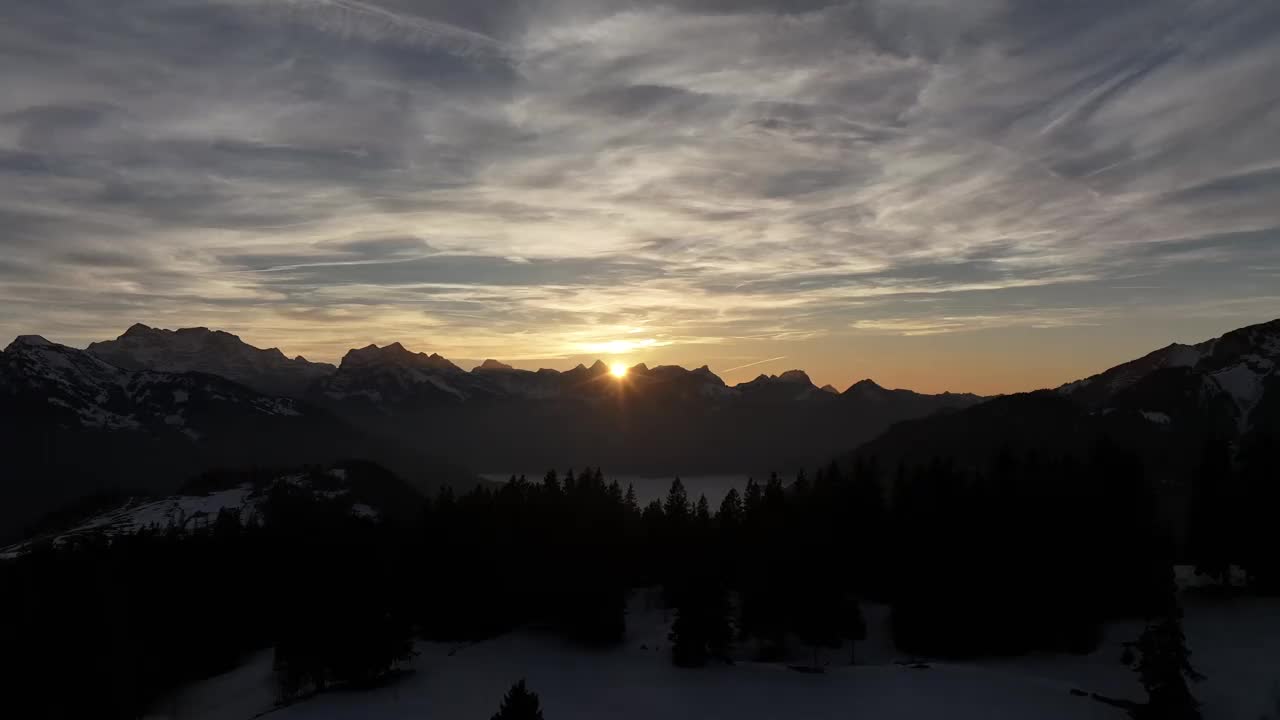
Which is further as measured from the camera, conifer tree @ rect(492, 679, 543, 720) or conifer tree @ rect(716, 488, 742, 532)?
conifer tree @ rect(716, 488, 742, 532)

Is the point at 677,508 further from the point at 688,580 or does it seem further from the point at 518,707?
the point at 518,707

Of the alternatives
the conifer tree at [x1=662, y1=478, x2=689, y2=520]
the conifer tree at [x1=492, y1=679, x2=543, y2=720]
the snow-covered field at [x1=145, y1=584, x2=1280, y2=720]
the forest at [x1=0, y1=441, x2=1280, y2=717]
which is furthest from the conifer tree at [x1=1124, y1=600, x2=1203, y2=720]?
the conifer tree at [x1=662, y1=478, x2=689, y2=520]

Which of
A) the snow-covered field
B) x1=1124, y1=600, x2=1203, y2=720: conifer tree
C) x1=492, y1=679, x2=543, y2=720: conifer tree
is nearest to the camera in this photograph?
x1=492, y1=679, x2=543, y2=720: conifer tree

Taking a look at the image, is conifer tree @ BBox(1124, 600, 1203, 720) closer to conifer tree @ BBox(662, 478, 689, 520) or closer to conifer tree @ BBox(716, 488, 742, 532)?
conifer tree @ BBox(716, 488, 742, 532)

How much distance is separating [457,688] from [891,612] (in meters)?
49.3

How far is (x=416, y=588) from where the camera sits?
99250mm

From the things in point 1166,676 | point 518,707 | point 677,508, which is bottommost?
point 1166,676

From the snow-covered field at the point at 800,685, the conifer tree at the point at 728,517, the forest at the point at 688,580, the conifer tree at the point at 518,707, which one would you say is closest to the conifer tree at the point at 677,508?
the forest at the point at 688,580

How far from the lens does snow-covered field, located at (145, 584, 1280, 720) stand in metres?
60.4

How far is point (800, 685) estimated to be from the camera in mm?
71062

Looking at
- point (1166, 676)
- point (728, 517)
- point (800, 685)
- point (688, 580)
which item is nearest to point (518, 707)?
point (800, 685)

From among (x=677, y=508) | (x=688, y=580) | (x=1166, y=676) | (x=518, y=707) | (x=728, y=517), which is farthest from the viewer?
(x=677, y=508)

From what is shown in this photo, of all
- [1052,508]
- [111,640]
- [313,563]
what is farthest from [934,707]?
[111,640]

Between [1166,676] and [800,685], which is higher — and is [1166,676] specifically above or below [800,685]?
above
